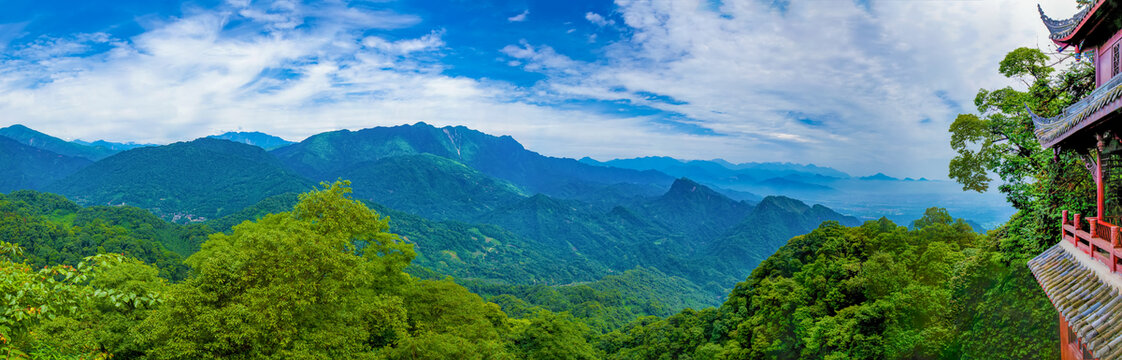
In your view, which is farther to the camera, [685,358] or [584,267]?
[584,267]

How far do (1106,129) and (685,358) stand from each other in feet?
93.7

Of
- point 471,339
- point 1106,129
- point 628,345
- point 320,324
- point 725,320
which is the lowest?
point 628,345

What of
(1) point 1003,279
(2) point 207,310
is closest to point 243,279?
(2) point 207,310

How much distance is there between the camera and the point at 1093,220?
277 inches

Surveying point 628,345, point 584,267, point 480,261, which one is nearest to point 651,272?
point 584,267

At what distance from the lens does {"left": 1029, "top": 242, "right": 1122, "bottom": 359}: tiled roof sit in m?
5.45

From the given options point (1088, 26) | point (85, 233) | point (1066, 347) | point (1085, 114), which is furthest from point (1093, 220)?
point (85, 233)

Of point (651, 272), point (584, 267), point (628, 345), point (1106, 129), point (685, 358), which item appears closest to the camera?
point (1106, 129)

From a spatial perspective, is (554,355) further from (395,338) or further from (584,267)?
(584,267)

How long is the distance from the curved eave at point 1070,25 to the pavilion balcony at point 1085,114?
2.21m

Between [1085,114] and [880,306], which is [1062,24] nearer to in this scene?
[1085,114]

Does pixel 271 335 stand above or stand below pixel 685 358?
above

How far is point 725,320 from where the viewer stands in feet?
112

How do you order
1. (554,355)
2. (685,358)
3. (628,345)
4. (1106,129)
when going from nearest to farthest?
(1106,129) < (554,355) < (685,358) < (628,345)
